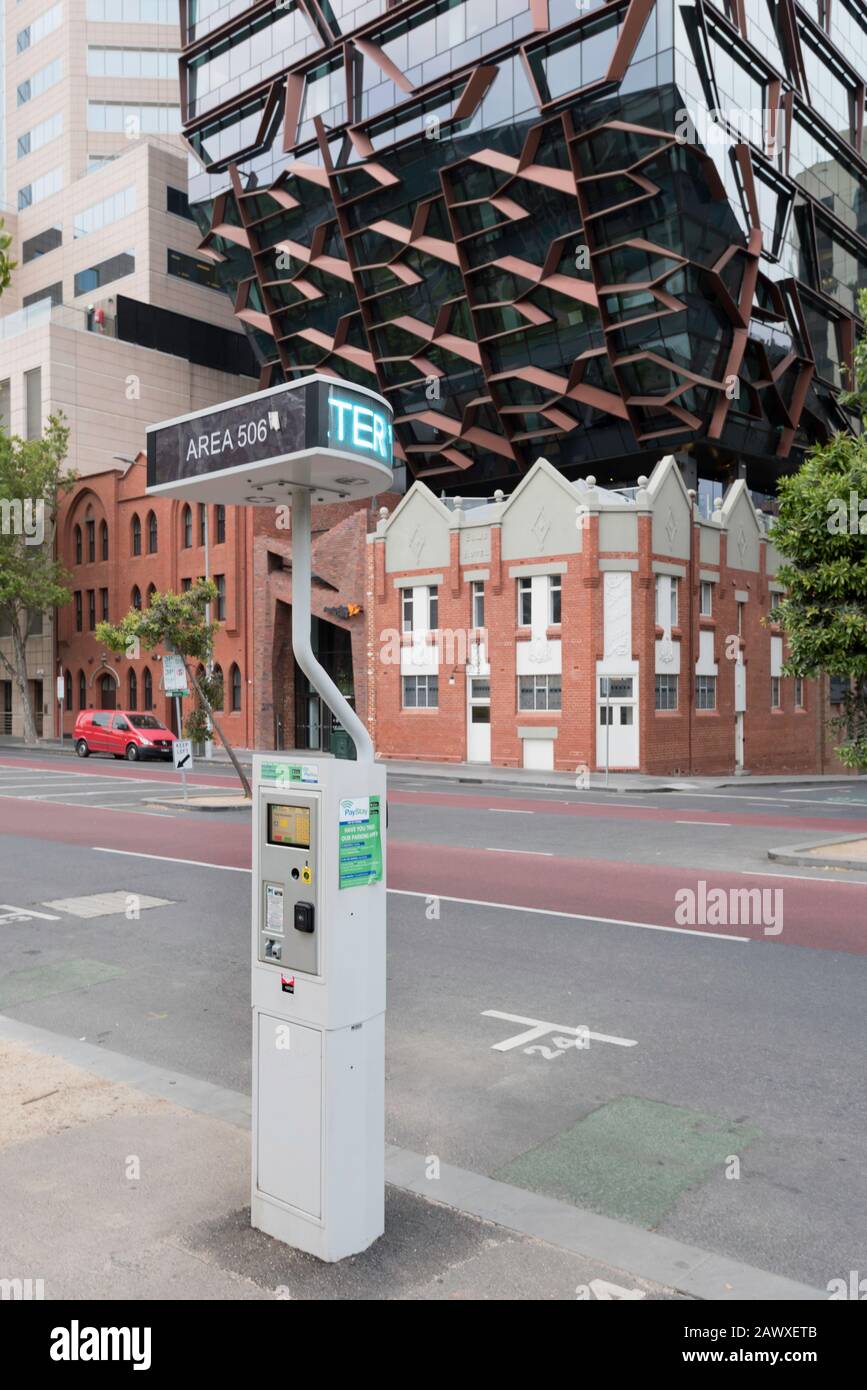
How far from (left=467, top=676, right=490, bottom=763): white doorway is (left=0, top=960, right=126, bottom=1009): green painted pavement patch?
28.5 metres

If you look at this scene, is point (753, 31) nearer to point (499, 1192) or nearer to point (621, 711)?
point (621, 711)

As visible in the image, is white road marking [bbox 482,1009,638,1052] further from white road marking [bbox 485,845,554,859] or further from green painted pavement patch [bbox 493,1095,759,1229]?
white road marking [bbox 485,845,554,859]

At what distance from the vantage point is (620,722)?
33906mm

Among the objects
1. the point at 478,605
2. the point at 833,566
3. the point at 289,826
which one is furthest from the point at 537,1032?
the point at 478,605

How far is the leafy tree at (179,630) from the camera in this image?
23125 mm

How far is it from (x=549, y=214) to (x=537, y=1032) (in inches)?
1493

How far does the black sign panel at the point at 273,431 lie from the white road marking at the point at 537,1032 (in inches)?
154

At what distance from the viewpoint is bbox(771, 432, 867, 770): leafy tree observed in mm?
15953

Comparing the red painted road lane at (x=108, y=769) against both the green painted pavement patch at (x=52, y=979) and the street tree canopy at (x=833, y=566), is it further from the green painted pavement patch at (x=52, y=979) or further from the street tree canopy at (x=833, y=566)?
the green painted pavement patch at (x=52, y=979)

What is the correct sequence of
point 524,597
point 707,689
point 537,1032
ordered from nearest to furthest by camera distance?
point 537,1032 → point 524,597 → point 707,689

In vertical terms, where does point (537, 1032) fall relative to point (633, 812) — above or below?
above

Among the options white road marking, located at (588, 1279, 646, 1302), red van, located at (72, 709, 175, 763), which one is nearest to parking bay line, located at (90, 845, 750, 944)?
white road marking, located at (588, 1279, 646, 1302)

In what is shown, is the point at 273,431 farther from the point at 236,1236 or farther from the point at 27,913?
the point at 27,913

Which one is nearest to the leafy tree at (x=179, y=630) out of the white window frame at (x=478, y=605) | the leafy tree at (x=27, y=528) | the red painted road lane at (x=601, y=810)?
the red painted road lane at (x=601, y=810)
